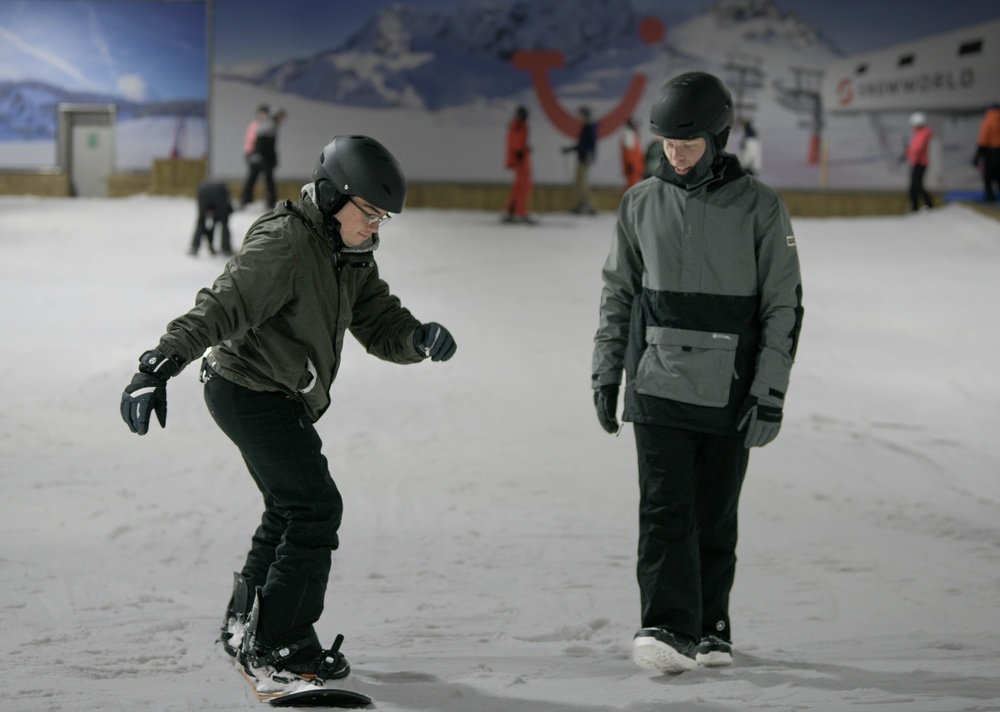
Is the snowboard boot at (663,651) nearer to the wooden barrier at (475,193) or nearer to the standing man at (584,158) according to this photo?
the standing man at (584,158)

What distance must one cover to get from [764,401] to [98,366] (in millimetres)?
5768

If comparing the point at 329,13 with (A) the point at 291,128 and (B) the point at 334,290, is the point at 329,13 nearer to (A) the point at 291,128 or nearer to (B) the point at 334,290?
(A) the point at 291,128

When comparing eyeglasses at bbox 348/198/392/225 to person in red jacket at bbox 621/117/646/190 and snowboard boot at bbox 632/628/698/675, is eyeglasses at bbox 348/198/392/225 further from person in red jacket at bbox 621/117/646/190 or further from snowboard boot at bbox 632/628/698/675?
person in red jacket at bbox 621/117/646/190

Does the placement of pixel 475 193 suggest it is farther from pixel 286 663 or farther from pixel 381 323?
pixel 286 663

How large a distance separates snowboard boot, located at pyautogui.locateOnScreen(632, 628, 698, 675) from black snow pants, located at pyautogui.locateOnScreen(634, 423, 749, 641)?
3cm

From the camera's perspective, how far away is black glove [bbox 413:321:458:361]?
309cm

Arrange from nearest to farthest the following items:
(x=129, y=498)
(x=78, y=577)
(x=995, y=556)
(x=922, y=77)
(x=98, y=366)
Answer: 1. (x=78, y=577)
2. (x=995, y=556)
3. (x=129, y=498)
4. (x=98, y=366)
5. (x=922, y=77)

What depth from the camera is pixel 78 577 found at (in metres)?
4.07

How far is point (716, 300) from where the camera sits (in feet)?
10.3

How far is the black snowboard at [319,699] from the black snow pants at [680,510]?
0.87 m

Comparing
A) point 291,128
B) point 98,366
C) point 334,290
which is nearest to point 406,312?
point 334,290

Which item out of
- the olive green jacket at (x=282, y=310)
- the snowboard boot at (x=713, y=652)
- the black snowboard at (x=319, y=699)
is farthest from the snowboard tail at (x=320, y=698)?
the snowboard boot at (x=713, y=652)

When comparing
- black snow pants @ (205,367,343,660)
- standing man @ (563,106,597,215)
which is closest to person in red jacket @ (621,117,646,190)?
standing man @ (563,106,597,215)

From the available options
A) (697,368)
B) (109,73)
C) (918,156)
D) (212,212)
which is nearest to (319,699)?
(697,368)
